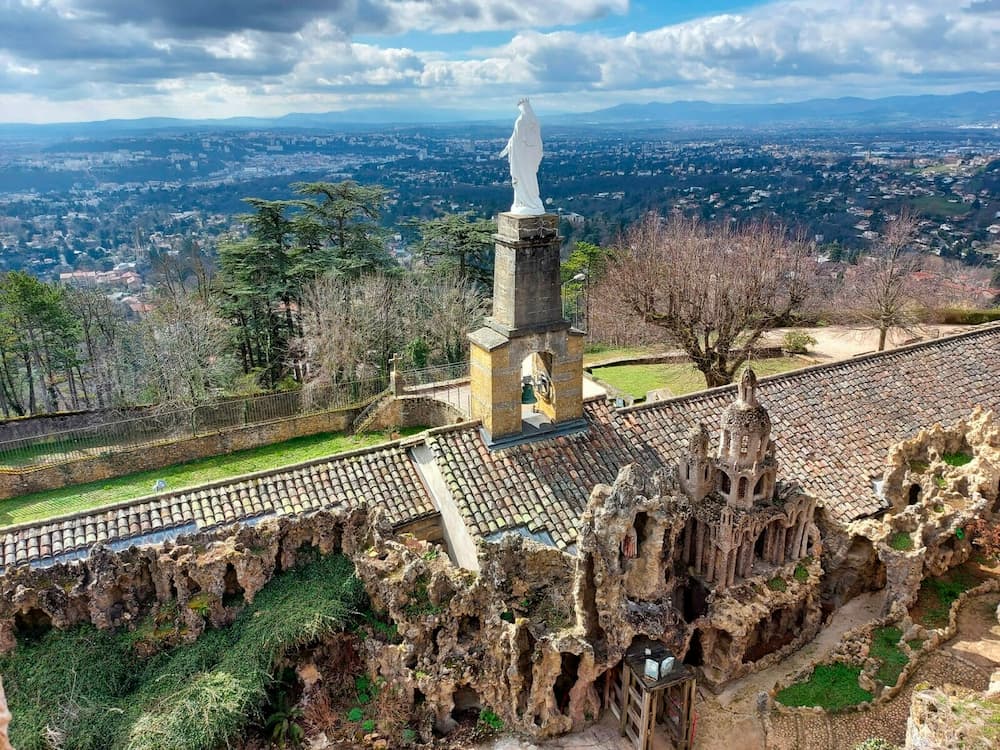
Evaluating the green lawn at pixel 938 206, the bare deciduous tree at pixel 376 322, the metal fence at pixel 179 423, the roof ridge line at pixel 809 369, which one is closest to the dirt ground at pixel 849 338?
the roof ridge line at pixel 809 369

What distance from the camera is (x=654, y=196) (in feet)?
429

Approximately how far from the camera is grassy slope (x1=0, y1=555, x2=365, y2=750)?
12.2m

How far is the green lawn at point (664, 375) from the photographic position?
37625mm

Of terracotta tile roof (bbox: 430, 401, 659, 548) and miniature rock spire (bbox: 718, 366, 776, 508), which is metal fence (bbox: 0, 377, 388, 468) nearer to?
terracotta tile roof (bbox: 430, 401, 659, 548)

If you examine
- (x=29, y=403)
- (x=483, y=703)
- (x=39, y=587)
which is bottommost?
(x=29, y=403)

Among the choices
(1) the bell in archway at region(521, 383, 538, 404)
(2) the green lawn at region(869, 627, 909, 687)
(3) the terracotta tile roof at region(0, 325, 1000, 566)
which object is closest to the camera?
(2) the green lawn at region(869, 627, 909, 687)

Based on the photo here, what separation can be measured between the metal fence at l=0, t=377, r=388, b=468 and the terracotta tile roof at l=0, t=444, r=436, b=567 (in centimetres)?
1372

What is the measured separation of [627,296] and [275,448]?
19.8 m

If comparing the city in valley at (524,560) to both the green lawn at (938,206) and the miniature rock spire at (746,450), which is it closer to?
the miniature rock spire at (746,450)

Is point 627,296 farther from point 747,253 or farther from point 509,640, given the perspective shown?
point 509,640

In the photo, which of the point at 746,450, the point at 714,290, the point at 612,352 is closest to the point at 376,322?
the point at 612,352

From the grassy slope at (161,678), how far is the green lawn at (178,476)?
35.2 feet

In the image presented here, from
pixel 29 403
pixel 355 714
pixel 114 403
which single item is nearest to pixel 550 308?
pixel 355 714

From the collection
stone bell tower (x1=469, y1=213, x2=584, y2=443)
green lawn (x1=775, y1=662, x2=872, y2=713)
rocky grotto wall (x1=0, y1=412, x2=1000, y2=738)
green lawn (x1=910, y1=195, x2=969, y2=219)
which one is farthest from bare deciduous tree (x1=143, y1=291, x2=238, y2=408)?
green lawn (x1=910, y1=195, x2=969, y2=219)
